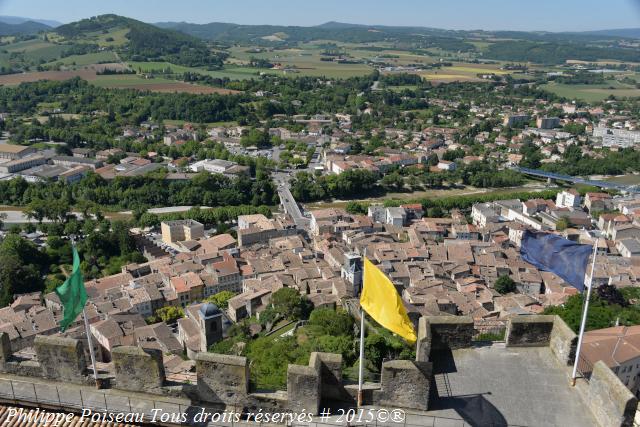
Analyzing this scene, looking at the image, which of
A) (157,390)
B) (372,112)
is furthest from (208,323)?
(372,112)

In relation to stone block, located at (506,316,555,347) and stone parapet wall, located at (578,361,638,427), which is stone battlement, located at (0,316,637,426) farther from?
stone block, located at (506,316,555,347)

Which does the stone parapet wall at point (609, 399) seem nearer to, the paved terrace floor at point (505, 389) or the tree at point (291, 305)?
the paved terrace floor at point (505, 389)

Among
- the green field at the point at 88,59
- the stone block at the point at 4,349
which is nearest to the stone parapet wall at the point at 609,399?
the stone block at the point at 4,349

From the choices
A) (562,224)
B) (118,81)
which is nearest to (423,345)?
(562,224)

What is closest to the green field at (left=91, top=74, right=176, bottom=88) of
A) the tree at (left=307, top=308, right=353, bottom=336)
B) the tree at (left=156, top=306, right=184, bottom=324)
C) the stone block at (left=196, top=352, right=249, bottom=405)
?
the tree at (left=156, top=306, right=184, bottom=324)

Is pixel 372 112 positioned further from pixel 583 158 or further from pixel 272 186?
pixel 272 186

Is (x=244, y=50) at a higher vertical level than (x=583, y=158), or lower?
higher
